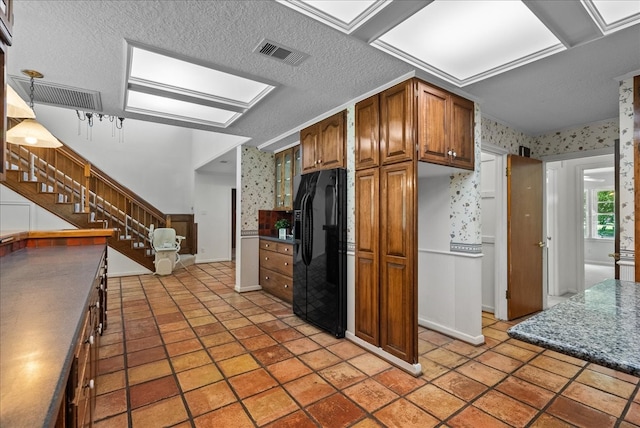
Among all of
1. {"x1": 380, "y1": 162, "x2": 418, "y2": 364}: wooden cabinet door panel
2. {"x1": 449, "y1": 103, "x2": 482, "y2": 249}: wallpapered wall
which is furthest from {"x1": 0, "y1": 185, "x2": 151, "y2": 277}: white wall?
{"x1": 449, "y1": 103, "x2": 482, "y2": 249}: wallpapered wall

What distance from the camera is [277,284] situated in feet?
14.4

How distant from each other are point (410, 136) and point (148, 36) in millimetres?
1919

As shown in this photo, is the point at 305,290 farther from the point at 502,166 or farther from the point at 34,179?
the point at 34,179

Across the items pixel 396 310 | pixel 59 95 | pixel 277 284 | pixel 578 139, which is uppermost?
pixel 59 95

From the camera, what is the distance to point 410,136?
235cm

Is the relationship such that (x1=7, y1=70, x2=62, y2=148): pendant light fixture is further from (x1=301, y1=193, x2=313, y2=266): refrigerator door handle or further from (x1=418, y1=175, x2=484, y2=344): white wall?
(x1=418, y1=175, x2=484, y2=344): white wall

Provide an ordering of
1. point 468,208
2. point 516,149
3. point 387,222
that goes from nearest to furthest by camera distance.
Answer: point 387,222 < point 468,208 < point 516,149

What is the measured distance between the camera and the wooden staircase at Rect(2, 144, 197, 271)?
5.03 m

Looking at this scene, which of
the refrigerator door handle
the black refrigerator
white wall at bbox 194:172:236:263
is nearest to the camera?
the black refrigerator

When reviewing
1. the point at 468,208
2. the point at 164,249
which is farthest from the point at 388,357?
the point at 164,249

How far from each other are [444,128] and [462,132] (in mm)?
278

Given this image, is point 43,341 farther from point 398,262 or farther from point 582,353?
point 398,262

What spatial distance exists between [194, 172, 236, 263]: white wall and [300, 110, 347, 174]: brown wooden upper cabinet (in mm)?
4787

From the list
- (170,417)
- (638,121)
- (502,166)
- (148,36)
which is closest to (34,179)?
(148,36)
